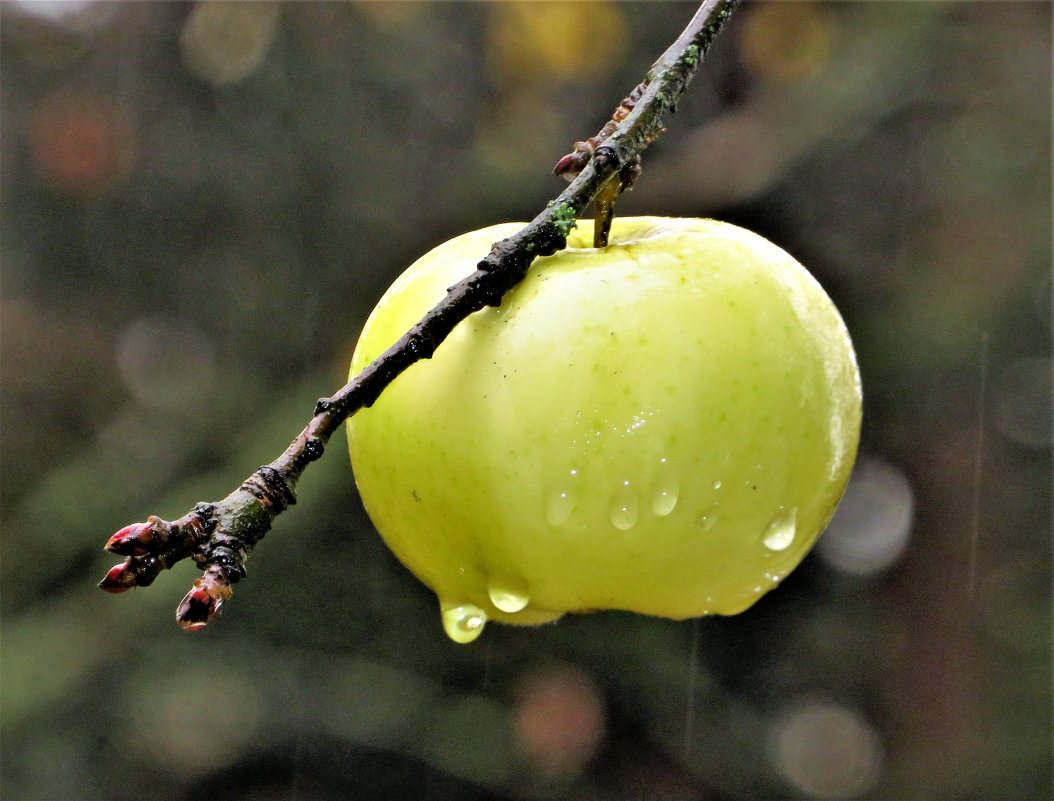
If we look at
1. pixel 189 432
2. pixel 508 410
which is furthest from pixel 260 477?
pixel 189 432

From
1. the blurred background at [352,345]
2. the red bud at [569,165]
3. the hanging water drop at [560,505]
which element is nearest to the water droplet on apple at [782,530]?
the hanging water drop at [560,505]

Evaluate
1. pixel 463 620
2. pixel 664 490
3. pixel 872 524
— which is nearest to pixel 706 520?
pixel 664 490

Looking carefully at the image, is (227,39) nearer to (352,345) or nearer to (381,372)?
(352,345)

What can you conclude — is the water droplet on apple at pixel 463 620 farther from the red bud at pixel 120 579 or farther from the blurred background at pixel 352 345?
the blurred background at pixel 352 345

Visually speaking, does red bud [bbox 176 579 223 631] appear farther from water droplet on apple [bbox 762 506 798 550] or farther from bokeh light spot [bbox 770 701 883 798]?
bokeh light spot [bbox 770 701 883 798]

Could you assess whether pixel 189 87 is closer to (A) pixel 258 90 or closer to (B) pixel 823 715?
(A) pixel 258 90
